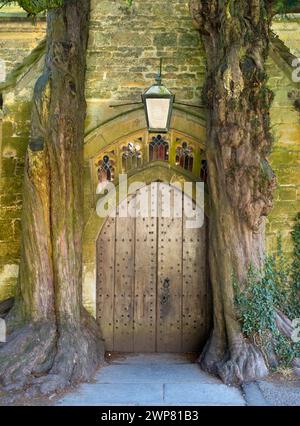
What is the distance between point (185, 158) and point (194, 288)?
5.56ft

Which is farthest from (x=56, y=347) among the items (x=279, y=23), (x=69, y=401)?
(x=279, y=23)

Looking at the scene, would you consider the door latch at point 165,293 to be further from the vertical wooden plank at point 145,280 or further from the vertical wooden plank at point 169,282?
the vertical wooden plank at point 145,280

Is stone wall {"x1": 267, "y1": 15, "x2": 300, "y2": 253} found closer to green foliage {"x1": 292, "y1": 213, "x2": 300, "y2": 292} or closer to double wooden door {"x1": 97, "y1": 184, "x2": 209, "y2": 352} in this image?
green foliage {"x1": 292, "y1": 213, "x2": 300, "y2": 292}

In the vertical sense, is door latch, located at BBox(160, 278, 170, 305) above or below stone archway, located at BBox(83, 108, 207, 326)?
below

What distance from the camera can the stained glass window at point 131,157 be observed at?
664 cm

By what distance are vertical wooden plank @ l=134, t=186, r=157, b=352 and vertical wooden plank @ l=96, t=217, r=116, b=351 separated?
1.03 feet

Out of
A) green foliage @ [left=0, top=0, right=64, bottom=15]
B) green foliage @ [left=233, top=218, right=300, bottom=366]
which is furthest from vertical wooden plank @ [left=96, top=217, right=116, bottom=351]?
green foliage @ [left=0, top=0, right=64, bottom=15]

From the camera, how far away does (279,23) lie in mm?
8625

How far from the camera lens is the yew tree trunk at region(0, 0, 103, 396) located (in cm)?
546

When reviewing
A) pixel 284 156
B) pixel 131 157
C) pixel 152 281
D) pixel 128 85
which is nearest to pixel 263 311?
pixel 152 281

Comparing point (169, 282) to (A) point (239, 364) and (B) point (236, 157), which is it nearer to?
(A) point (239, 364)

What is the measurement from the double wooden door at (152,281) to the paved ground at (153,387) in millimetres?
414

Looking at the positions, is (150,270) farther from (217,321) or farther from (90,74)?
(90,74)
